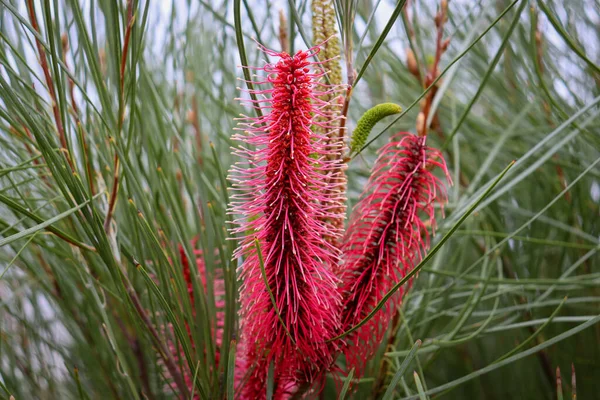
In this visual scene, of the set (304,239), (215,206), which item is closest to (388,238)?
(304,239)

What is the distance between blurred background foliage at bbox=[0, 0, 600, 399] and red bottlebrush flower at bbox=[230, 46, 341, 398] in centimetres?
3

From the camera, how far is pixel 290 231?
0.29 m

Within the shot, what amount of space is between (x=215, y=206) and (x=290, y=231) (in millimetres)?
212

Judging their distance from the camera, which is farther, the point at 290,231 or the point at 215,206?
the point at 215,206

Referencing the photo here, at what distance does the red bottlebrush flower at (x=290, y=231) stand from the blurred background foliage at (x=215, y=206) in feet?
0.11

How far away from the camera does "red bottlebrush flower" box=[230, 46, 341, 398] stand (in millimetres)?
277

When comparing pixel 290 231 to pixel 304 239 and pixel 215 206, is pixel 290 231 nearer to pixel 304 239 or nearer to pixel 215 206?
pixel 304 239

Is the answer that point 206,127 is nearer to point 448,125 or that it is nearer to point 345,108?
point 448,125

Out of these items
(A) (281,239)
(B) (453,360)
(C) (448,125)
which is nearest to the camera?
(A) (281,239)

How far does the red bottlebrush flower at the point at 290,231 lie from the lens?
10.9 inches

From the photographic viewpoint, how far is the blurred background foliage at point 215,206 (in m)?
0.34

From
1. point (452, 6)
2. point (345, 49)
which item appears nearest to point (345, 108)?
point (345, 49)

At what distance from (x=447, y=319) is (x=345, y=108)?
0.47 meters

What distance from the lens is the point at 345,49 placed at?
306 millimetres
